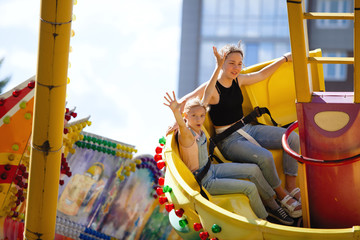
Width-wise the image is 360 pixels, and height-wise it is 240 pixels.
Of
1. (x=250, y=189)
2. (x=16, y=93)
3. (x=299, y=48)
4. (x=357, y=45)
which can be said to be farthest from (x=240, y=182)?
(x=16, y=93)

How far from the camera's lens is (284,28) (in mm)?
26188

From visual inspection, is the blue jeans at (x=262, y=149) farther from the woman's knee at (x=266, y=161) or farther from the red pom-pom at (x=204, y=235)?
the red pom-pom at (x=204, y=235)

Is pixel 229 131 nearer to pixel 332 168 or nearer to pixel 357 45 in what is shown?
pixel 332 168

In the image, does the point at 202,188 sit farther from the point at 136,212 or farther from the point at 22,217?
the point at 136,212

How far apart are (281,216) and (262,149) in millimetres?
484

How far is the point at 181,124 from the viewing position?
4113 mm

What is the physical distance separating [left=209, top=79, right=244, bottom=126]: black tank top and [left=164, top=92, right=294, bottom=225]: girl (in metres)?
0.33

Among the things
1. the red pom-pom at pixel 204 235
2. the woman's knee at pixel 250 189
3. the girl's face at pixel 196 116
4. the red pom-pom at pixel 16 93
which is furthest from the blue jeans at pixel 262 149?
the red pom-pom at pixel 16 93

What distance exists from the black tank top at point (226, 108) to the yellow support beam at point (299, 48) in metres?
1.09

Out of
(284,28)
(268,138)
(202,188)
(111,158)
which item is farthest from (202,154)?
(284,28)

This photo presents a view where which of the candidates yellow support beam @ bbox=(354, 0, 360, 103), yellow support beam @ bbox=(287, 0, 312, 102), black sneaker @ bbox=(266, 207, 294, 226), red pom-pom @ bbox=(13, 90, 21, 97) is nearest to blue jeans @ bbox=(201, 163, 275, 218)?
black sneaker @ bbox=(266, 207, 294, 226)

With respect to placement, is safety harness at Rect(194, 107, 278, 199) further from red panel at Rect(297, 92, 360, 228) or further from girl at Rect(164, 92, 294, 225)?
red panel at Rect(297, 92, 360, 228)

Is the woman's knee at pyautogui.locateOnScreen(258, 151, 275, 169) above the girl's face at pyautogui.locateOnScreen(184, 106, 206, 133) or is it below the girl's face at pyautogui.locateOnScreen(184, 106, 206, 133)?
below

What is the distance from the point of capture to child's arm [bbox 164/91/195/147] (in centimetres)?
403
